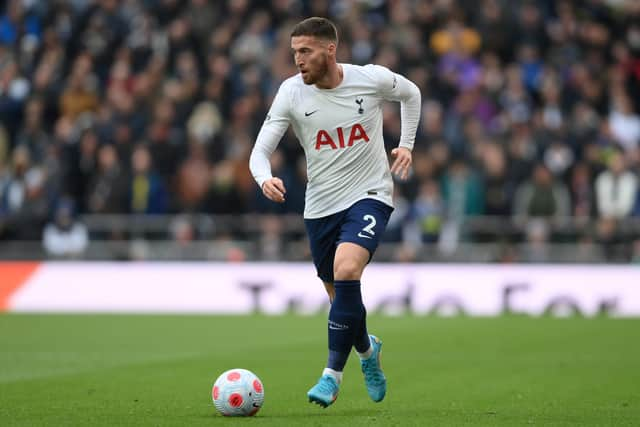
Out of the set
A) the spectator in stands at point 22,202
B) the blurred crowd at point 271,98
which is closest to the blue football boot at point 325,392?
the blurred crowd at point 271,98

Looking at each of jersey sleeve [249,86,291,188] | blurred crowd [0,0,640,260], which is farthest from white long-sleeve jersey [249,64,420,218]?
blurred crowd [0,0,640,260]

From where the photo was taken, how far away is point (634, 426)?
8156mm

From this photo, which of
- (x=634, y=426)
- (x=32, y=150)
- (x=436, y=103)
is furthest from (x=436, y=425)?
(x=32, y=150)

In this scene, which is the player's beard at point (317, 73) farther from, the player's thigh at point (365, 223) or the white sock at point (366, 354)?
the white sock at point (366, 354)

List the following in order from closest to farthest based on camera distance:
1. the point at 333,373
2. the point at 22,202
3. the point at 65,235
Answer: the point at 333,373 < the point at 65,235 < the point at 22,202

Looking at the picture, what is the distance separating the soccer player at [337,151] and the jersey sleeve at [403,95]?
0.01m

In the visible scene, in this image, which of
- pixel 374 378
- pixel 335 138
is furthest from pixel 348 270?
pixel 335 138

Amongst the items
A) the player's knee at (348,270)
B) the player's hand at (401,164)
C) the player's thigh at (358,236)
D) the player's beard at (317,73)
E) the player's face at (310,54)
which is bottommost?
the player's knee at (348,270)

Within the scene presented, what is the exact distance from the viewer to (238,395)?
8672 mm

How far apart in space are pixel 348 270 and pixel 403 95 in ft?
5.45

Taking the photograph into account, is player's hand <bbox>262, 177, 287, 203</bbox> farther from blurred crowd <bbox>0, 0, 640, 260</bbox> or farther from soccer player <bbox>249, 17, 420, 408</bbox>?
blurred crowd <bbox>0, 0, 640, 260</bbox>

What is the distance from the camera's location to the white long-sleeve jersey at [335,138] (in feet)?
30.9

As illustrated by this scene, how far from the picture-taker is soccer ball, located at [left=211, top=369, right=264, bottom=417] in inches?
341

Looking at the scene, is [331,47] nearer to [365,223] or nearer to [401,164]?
[401,164]
